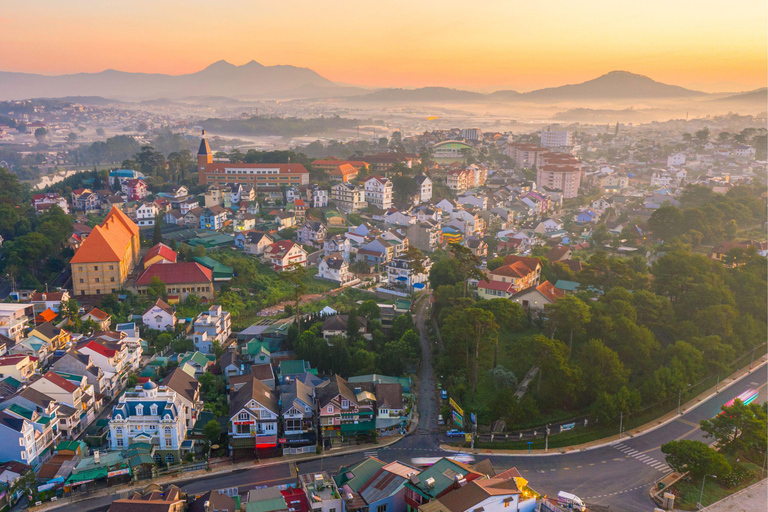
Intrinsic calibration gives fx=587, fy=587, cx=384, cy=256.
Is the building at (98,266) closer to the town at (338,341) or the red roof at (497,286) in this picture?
the town at (338,341)

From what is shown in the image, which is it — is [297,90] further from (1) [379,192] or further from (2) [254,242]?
(2) [254,242]

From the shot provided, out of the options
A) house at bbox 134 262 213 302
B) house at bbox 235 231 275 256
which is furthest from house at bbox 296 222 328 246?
house at bbox 134 262 213 302

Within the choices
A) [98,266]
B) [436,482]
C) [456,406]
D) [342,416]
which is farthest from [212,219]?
[436,482]

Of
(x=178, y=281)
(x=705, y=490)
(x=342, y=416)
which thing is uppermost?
(x=178, y=281)

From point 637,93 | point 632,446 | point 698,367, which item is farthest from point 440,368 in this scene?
point 637,93

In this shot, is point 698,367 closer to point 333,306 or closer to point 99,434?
point 333,306

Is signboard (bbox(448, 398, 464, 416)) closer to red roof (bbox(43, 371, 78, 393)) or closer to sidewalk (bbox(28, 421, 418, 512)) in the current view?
sidewalk (bbox(28, 421, 418, 512))
